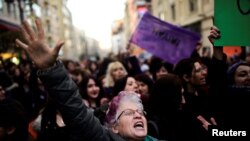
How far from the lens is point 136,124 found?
307 centimetres

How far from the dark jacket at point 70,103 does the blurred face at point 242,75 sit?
2.02 m

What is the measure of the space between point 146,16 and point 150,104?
14.9 feet

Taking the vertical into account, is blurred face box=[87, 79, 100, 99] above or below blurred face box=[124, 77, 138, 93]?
below

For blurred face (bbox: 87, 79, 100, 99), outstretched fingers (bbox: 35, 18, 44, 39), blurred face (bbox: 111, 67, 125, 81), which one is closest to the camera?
outstretched fingers (bbox: 35, 18, 44, 39)

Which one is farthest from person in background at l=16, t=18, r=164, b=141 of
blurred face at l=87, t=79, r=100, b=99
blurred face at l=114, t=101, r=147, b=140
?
blurred face at l=87, t=79, r=100, b=99

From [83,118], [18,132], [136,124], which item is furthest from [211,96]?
[18,132]

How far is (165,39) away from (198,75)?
3.33 metres

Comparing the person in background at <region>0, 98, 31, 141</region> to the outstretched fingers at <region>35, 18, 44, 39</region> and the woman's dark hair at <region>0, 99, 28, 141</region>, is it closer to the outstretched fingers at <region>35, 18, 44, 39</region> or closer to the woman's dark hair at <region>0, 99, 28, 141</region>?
the woman's dark hair at <region>0, 99, 28, 141</region>

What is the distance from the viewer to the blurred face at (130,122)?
3020 mm

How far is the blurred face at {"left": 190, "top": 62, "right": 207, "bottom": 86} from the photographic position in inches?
195

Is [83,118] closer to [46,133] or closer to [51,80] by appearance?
[51,80]

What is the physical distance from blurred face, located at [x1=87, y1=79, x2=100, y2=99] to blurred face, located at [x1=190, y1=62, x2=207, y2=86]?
1.29 m

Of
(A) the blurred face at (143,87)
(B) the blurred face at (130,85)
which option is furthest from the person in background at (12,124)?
(A) the blurred face at (143,87)

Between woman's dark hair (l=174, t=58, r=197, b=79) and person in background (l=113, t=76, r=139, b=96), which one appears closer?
woman's dark hair (l=174, t=58, r=197, b=79)
